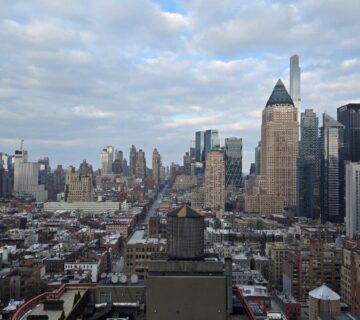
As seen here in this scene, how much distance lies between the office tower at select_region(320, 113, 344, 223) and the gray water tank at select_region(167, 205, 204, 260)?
162760 mm

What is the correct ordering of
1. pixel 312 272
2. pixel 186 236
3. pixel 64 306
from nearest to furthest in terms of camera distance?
pixel 186 236 < pixel 64 306 < pixel 312 272

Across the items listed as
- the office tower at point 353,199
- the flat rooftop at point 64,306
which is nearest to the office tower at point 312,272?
the flat rooftop at point 64,306

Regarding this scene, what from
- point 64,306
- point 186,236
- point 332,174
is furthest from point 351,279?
point 332,174

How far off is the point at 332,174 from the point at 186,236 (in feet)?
561

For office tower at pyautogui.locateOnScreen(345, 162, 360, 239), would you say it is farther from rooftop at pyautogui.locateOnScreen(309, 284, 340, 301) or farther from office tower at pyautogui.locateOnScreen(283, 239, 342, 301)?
rooftop at pyautogui.locateOnScreen(309, 284, 340, 301)

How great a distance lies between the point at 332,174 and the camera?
187125mm

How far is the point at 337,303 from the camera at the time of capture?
48.4 metres

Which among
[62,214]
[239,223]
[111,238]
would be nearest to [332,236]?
[239,223]

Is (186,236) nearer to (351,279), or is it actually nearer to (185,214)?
(185,214)

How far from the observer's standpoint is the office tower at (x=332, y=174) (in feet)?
593

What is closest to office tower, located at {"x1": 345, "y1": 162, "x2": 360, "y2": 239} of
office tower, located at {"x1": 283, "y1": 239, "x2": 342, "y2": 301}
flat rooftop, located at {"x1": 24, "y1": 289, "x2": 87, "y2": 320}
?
office tower, located at {"x1": 283, "y1": 239, "x2": 342, "y2": 301}

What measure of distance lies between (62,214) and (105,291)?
142m

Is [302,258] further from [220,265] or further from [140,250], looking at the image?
[220,265]

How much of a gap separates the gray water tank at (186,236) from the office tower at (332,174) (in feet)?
534
